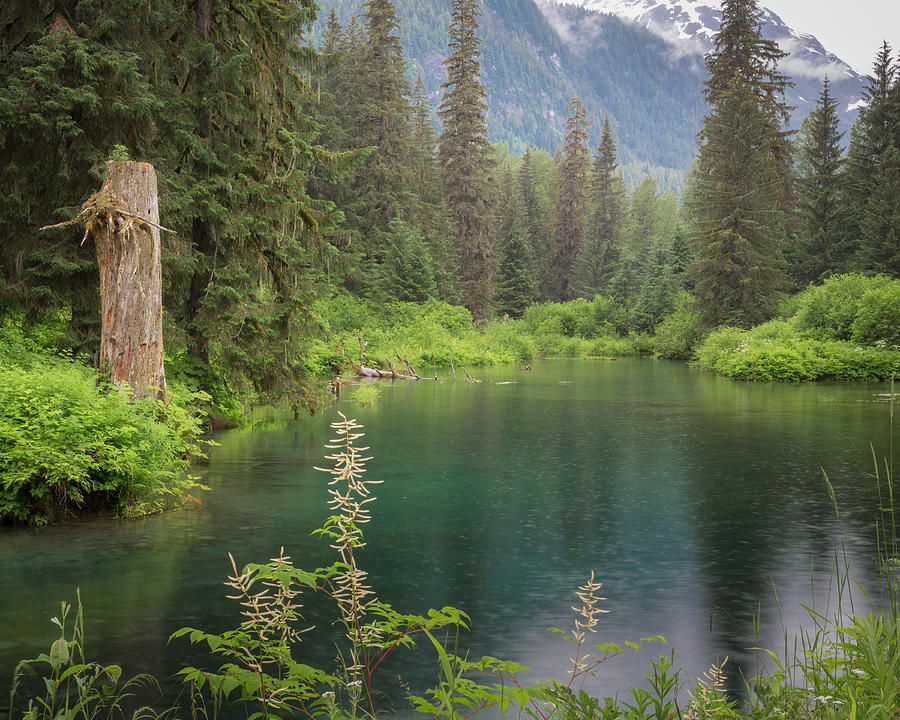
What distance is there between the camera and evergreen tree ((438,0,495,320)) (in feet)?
188

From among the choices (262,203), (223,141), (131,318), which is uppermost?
(223,141)

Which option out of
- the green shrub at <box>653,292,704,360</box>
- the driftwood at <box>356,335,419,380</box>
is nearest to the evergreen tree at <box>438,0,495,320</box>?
the green shrub at <box>653,292,704,360</box>

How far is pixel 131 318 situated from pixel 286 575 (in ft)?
27.9

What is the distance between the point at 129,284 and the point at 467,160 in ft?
158

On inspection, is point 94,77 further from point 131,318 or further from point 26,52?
point 131,318

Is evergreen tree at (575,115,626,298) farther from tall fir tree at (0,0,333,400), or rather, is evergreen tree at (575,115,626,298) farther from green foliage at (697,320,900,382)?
tall fir tree at (0,0,333,400)

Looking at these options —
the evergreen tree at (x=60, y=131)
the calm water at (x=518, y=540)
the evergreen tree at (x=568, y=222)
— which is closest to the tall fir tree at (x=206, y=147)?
the evergreen tree at (x=60, y=131)

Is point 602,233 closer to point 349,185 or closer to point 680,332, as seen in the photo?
point 680,332

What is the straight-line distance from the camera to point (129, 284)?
11.0 m

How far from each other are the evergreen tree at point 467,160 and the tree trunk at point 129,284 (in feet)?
151

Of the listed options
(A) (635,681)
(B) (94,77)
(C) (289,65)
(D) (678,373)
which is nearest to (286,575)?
(A) (635,681)

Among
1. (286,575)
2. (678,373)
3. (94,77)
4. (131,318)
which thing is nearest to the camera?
(286,575)

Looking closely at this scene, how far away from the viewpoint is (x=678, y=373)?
37.5 metres

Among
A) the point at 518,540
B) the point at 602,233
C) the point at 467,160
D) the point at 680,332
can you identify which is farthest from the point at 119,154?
the point at 602,233
